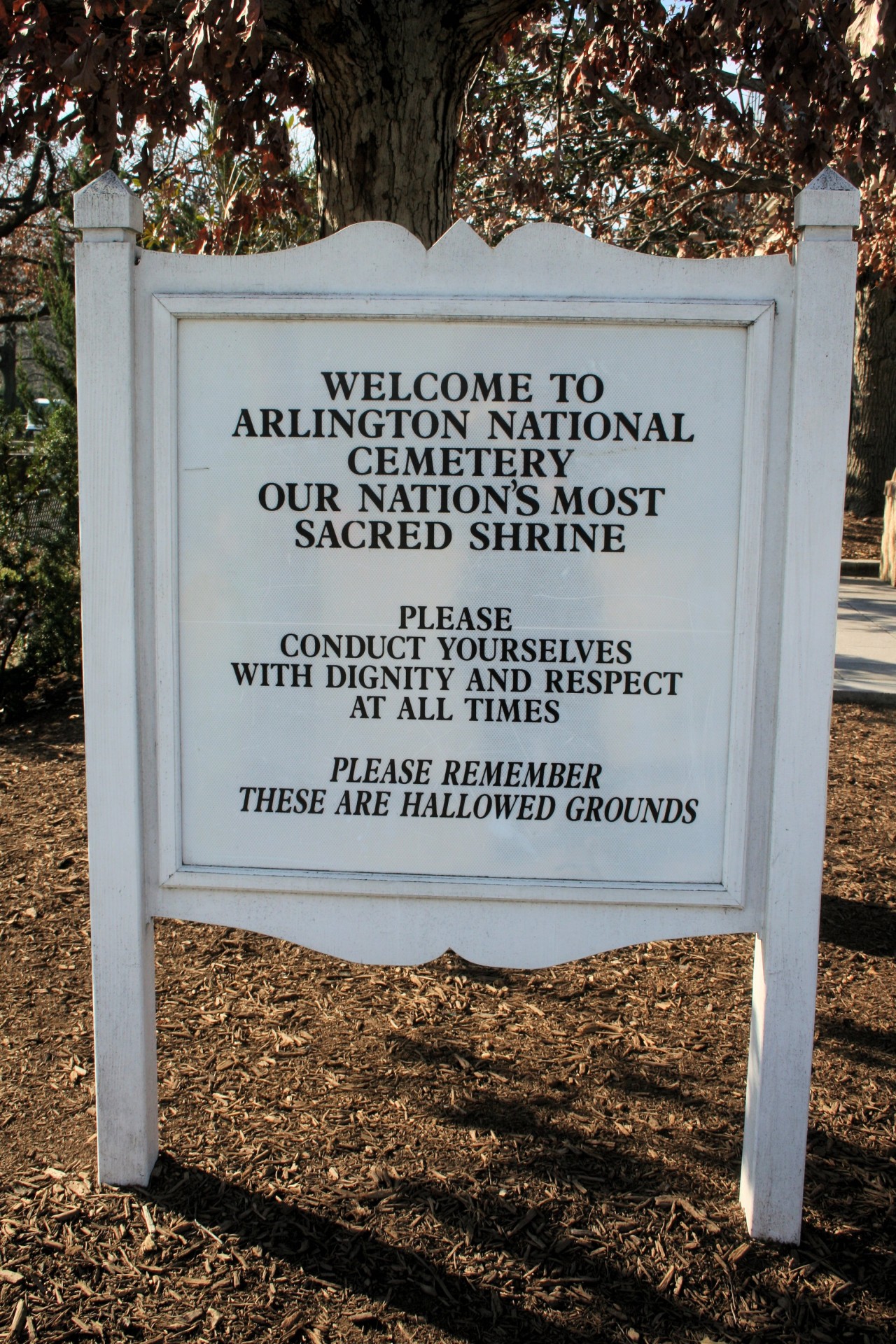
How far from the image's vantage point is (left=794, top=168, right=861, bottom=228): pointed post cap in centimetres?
231

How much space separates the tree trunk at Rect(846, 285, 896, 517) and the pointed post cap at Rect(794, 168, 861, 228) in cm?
1505

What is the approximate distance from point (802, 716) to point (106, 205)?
189 centimetres

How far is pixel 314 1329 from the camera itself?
2.25 meters

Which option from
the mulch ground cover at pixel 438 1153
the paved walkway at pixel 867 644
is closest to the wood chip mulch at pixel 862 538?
the paved walkway at pixel 867 644

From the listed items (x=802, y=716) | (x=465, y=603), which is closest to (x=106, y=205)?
(x=465, y=603)

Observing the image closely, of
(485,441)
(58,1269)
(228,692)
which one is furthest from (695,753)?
(58,1269)

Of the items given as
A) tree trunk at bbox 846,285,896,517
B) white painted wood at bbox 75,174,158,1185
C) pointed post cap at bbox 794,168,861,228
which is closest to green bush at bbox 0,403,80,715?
white painted wood at bbox 75,174,158,1185

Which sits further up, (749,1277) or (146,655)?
(146,655)

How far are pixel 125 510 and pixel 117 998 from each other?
1.15 metres

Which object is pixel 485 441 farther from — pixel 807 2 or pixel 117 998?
pixel 807 2

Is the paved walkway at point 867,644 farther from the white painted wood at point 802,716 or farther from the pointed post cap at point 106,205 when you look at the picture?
the pointed post cap at point 106,205

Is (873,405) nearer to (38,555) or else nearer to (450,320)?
Result: (38,555)

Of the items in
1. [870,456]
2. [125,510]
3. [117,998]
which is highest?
[870,456]

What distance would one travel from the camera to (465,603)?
2.52 metres
